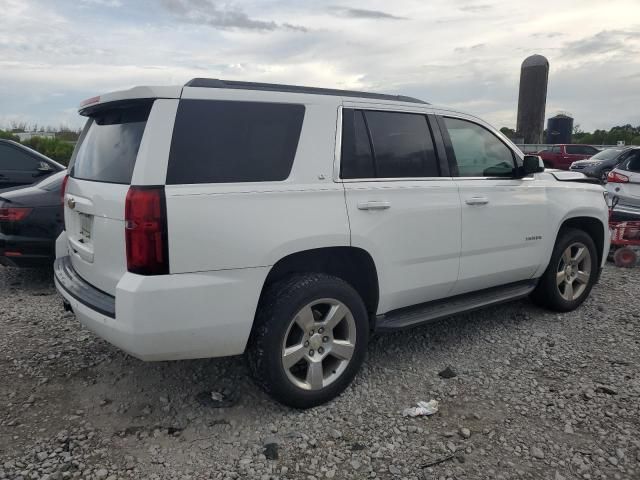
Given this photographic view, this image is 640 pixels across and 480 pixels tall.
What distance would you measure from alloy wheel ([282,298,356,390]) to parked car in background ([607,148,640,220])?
6135 millimetres

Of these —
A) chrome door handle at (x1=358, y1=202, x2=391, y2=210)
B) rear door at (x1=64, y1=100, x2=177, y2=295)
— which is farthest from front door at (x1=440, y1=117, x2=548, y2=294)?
rear door at (x1=64, y1=100, x2=177, y2=295)

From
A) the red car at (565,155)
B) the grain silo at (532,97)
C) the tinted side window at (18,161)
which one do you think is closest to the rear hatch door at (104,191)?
the tinted side window at (18,161)

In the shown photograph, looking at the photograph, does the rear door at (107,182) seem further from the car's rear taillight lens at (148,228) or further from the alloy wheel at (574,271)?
the alloy wheel at (574,271)

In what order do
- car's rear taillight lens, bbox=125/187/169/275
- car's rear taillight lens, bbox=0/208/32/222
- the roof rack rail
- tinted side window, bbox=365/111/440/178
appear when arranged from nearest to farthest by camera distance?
1. car's rear taillight lens, bbox=125/187/169/275
2. the roof rack rail
3. tinted side window, bbox=365/111/440/178
4. car's rear taillight lens, bbox=0/208/32/222

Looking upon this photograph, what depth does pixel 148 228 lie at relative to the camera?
253 cm

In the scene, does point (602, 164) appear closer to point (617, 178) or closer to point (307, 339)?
point (617, 178)

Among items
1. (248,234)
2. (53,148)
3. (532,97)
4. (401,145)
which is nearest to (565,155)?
(532,97)

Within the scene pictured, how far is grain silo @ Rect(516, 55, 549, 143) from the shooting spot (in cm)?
2472

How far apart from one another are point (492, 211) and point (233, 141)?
83.1 inches

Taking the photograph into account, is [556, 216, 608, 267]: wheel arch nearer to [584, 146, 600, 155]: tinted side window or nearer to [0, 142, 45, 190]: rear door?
[0, 142, 45, 190]: rear door

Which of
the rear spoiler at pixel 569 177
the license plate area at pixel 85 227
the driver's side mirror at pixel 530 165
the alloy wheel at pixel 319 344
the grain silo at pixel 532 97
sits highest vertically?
the grain silo at pixel 532 97

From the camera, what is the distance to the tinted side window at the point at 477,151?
390cm

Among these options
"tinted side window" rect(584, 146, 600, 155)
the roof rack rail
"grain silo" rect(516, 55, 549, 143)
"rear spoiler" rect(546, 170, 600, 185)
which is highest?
"grain silo" rect(516, 55, 549, 143)

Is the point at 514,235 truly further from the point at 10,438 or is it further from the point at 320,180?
the point at 10,438
